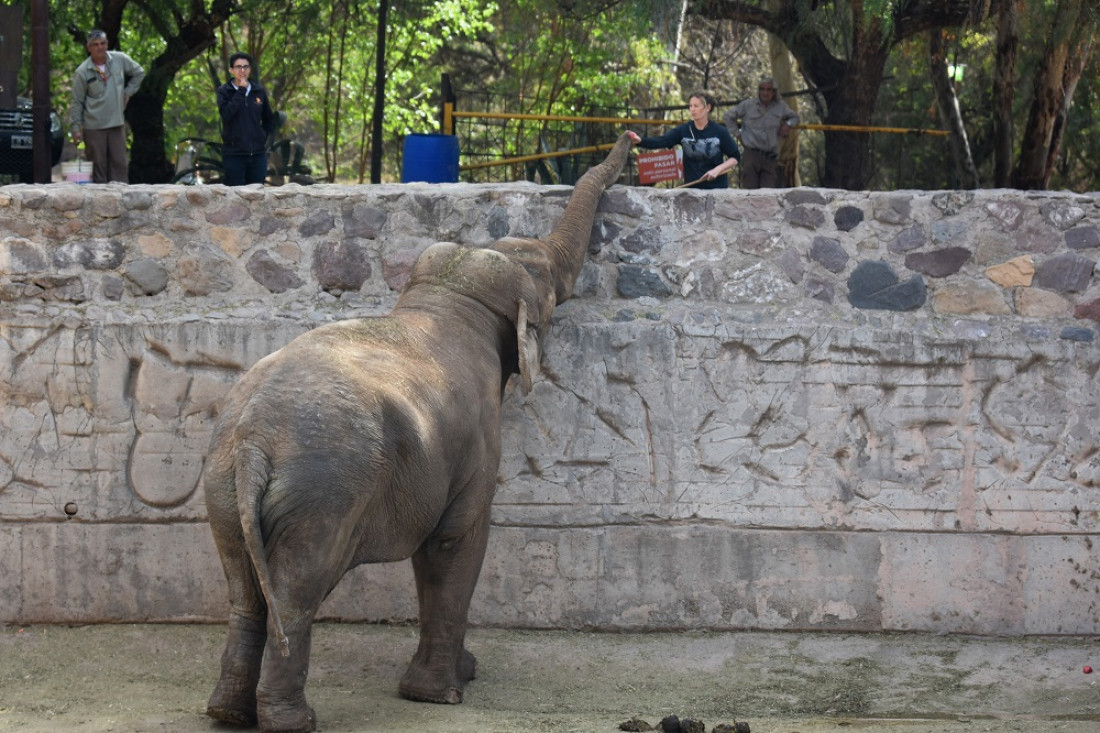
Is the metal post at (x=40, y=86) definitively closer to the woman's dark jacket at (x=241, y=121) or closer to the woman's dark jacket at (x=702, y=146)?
the woman's dark jacket at (x=241, y=121)

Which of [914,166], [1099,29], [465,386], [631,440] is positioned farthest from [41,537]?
[914,166]

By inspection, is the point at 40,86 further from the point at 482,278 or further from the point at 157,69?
the point at 157,69

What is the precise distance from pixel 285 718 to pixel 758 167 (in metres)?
6.68

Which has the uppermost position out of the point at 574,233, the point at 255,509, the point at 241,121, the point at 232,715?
the point at 241,121

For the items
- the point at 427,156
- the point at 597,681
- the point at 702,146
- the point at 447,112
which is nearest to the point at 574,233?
the point at 597,681

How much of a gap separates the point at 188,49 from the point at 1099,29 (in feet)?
31.0

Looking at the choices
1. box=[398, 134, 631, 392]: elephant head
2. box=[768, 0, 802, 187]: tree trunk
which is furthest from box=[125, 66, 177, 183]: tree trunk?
box=[398, 134, 631, 392]: elephant head

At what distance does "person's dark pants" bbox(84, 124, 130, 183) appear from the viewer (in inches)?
406

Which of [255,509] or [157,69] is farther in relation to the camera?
[157,69]

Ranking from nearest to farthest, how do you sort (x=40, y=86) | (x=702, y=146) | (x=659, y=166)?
(x=659, y=166)
(x=702, y=146)
(x=40, y=86)

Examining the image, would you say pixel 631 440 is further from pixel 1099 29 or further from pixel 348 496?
pixel 1099 29

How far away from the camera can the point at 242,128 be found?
10.3 metres

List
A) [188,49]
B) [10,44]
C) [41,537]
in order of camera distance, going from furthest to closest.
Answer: [188,49], [10,44], [41,537]

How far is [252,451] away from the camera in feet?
16.6
